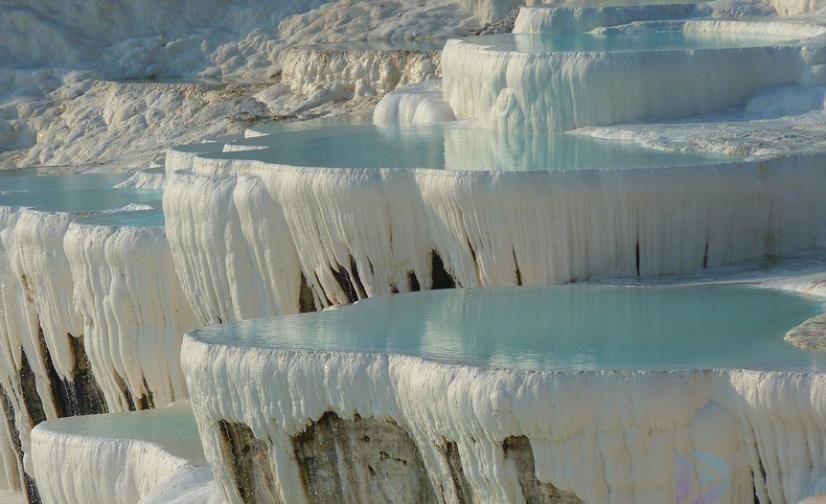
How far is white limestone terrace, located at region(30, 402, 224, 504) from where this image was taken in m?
8.73

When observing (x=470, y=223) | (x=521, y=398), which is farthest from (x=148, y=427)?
(x=521, y=398)

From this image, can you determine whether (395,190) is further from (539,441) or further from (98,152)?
(98,152)

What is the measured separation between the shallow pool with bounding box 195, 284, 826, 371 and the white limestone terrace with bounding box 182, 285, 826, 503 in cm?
1

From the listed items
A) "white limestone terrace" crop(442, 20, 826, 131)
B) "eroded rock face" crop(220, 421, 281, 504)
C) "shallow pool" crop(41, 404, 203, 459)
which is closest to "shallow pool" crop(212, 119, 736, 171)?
"white limestone terrace" crop(442, 20, 826, 131)

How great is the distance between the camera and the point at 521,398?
6656mm

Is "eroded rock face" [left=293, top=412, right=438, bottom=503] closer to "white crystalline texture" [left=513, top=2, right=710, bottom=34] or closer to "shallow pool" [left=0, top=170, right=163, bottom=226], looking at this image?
"shallow pool" [left=0, top=170, right=163, bottom=226]

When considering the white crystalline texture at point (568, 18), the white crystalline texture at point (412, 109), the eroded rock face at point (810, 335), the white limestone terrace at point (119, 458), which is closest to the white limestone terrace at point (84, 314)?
Result: the white limestone terrace at point (119, 458)

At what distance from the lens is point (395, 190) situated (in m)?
9.08

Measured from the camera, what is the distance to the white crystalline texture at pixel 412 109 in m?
12.2

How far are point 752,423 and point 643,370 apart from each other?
44cm

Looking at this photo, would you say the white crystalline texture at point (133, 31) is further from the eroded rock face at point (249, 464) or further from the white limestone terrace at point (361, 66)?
the eroded rock face at point (249, 464)

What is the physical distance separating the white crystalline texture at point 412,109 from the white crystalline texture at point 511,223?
2.81 metres

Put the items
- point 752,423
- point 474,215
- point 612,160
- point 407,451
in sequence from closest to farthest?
point 752,423 → point 407,451 → point 474,215 → point 612,160

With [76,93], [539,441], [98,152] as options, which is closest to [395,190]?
[539,441]
